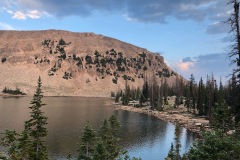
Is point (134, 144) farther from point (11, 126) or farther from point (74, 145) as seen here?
point (11, 126)

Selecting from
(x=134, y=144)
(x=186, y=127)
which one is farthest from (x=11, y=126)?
(x=186, y=127)

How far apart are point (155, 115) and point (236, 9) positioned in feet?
350

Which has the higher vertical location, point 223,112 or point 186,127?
point 223,112

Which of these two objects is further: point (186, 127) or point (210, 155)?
point (186, 127)

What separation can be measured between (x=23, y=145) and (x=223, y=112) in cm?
3940

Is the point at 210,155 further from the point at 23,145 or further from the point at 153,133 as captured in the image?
the point at 153,133

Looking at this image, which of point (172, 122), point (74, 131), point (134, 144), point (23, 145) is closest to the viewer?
point (23, 145)

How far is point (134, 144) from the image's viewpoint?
214ft

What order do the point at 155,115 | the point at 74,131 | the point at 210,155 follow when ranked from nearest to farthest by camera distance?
the point at 210,155, the point at 74,131, the point at 155,115

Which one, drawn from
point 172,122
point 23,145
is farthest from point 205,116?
point 23,145

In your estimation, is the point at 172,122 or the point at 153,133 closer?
the point at 153,133

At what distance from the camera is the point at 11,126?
80.0 m

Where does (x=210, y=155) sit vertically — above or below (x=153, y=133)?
above

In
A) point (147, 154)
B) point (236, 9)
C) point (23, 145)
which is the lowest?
point (147, 154)
